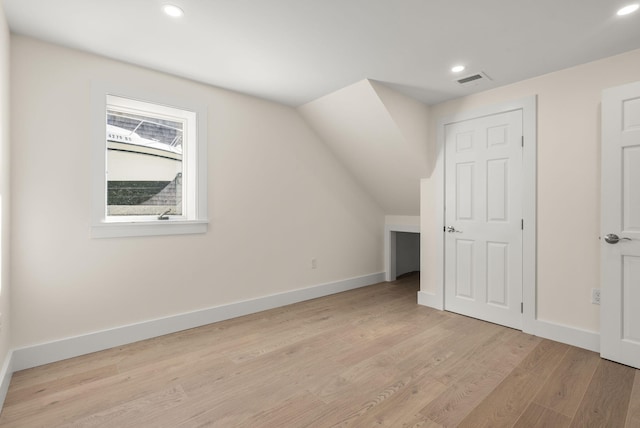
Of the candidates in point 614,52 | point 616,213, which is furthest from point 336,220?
point 614,52

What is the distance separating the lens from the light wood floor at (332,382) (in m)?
1.78

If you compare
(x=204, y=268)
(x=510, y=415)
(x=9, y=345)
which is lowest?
(x=510, y=415)

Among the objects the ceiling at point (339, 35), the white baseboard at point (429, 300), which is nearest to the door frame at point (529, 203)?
the ceiling at point (339, 35)

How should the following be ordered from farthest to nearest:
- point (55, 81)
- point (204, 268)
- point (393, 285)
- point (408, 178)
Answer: point (393, 285)
point (408, 178)
point (204, 268)
point (55, 81)

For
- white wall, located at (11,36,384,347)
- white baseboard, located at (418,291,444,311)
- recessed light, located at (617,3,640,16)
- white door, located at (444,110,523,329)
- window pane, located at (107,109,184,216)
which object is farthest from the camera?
white baseboard, located at (418,291,444,311)

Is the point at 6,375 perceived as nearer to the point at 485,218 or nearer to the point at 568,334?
the point at 485,218

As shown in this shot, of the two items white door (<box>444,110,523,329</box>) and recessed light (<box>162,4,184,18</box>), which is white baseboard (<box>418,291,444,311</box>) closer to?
white door (<box>444,110,523,329</box>)

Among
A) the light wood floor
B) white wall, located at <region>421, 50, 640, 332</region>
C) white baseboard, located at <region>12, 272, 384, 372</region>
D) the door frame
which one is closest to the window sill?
white baseboard, located at <region>12, 272, 384, 372</region>

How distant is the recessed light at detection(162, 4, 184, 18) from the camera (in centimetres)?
193

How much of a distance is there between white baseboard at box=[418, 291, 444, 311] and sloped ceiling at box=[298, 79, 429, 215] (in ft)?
3.93

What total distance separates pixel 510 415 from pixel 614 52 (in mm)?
2698

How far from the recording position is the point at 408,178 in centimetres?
394

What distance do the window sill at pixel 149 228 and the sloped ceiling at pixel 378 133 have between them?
1811 millimetres

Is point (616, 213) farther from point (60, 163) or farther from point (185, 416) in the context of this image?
point (60, 163)
